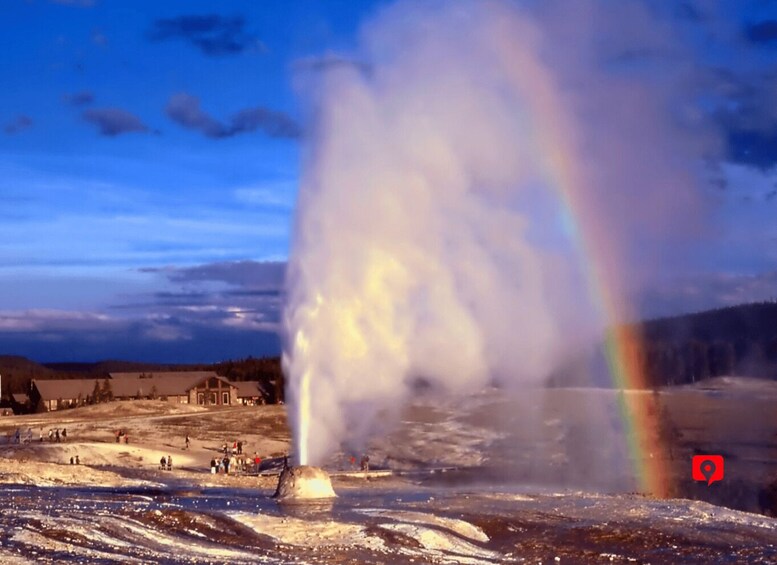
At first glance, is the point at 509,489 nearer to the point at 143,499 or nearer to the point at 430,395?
the point at 143,499

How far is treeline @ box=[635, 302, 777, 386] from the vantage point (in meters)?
78.9

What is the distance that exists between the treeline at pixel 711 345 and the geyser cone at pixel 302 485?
1990 inches

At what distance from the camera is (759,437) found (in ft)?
146

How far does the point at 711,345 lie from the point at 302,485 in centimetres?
7116

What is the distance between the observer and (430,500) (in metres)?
24.3

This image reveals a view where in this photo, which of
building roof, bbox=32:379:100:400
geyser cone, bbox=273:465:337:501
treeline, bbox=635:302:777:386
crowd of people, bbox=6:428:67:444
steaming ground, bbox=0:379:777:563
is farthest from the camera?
building roof, bbox=32:379:100:400

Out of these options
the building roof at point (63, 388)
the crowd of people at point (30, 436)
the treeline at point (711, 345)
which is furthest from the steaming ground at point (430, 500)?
the building roof at point (63, 388)

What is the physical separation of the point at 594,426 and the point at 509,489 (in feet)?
63.4

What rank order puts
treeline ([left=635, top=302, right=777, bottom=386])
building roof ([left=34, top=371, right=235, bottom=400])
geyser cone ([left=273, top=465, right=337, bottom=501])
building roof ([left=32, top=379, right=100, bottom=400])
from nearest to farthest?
geyser cone ([left=273, top=465, right=337, bottom=501]) → treeline ([left=635, top=302, right=777, bottom=386]) → building roof ([left=32, top=379, right=100, bottom=400]) → building roof ([left=34, top=371, right=235, bottom=400])

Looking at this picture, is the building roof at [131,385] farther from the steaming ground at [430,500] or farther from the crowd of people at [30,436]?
the crowd of people at [30,436]

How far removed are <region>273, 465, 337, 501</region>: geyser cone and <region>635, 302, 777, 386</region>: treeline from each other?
166 feet

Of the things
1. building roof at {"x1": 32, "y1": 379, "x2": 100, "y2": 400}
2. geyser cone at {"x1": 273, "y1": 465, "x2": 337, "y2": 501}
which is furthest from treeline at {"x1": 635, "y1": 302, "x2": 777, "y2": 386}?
geyser cone at {"x1": 273, "y1": 465, "x2": 337, "y2": 501}

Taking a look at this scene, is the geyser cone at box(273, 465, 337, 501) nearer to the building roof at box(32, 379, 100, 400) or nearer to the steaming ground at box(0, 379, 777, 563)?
the steaming ground at box(0, 379, 777, 563)

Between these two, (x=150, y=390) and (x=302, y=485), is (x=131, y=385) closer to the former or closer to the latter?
(x=150, y=390)
